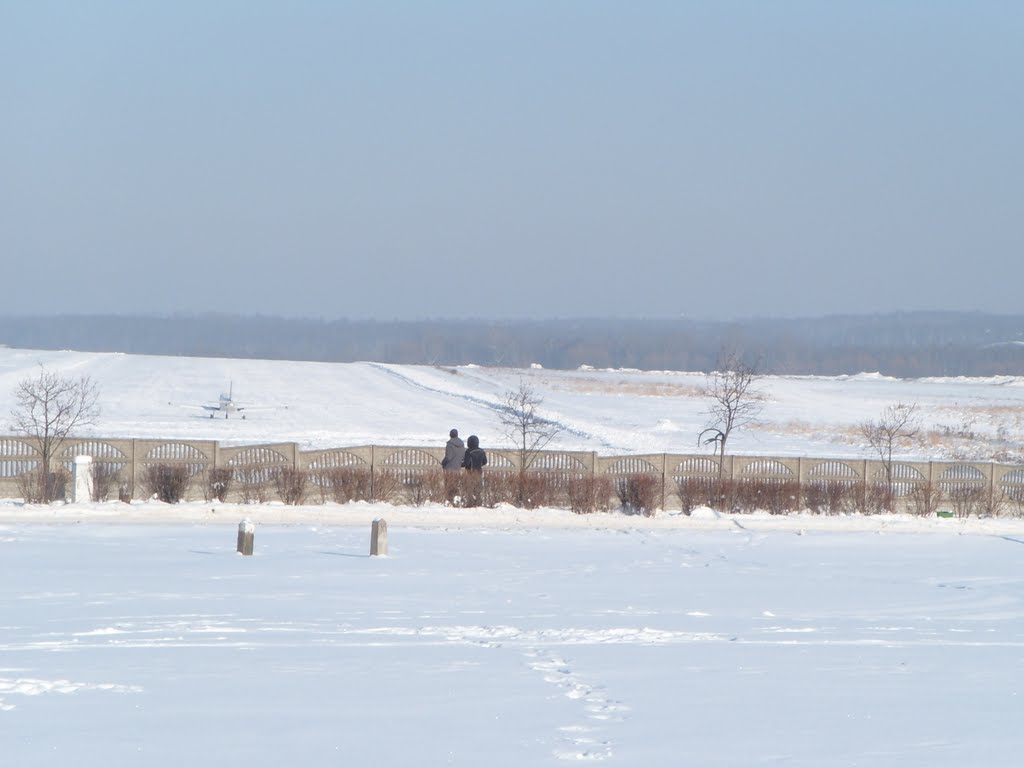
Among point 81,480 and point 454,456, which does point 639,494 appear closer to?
point 454,456

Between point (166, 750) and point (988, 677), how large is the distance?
6.51m

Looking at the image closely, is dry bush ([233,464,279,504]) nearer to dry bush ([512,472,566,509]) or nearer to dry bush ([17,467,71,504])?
dry bush ([17,467,71,504])

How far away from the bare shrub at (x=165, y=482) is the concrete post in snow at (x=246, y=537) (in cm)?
720

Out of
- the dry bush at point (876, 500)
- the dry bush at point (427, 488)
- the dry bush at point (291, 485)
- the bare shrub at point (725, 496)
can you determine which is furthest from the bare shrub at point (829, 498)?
the dry bush at point (291, 485)

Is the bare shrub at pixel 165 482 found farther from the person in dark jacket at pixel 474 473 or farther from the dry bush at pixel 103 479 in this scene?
the person in dark jacket at pixel 474 473

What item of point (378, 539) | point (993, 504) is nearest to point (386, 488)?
point (378, 539)

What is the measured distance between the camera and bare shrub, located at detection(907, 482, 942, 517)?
81.6 feet

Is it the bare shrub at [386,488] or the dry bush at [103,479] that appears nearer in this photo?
the dry bush at [103,479]

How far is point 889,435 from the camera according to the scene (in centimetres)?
2844

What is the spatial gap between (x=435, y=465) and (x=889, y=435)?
1078 centimetres

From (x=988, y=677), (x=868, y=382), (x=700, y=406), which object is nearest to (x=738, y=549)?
(x=988, y=677)

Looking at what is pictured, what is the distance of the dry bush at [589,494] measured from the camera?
23188 millimetres

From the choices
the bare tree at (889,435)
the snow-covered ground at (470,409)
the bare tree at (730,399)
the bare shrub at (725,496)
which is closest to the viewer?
the bare shrub at (725,496)

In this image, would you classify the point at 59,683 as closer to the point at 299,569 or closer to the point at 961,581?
the point at 299,569
